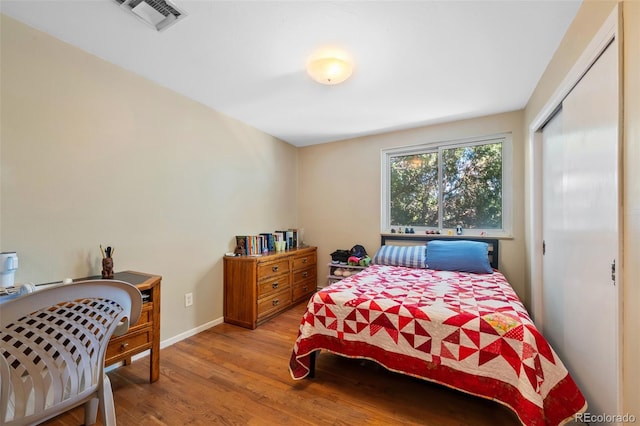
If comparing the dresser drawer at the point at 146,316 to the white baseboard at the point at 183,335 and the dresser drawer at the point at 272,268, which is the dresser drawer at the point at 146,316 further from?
the dresser drawer at the point at 272,268

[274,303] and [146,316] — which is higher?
[146,316]

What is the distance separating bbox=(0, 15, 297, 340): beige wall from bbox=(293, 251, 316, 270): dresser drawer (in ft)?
2.91

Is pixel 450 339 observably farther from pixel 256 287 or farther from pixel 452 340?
pixel 256 287

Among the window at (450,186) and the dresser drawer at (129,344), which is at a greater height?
the window at (450,186)

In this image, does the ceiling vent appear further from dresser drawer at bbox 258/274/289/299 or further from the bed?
dresser drawer at bbox 258/274/289/299

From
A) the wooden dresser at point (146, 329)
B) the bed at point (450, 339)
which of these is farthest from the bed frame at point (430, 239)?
the wooden dresser at point (146, 329)

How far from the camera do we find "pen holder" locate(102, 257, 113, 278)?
1.81 metres

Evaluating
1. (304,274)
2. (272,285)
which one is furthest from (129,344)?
(304,274)

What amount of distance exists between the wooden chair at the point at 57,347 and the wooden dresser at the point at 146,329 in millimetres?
634

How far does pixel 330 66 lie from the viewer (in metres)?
1.88

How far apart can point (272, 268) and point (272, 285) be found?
203 millimetres

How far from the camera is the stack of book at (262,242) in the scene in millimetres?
3016

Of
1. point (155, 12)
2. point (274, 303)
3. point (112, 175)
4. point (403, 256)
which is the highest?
point (155, 12)

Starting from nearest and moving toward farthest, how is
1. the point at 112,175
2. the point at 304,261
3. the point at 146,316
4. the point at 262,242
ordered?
the point at 146,316 < the point at 112,175 < the point at 262,242 < the point at 304,261
